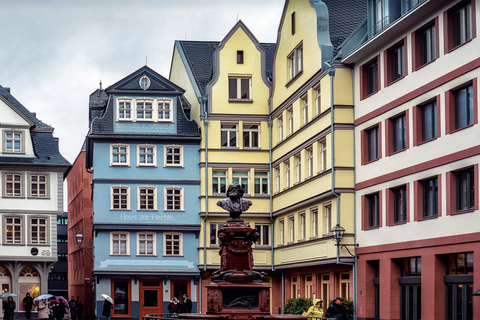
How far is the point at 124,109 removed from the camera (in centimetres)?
5928

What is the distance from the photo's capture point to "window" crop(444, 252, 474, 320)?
34250mm

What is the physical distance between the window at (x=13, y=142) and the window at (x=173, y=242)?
11718 millimetres

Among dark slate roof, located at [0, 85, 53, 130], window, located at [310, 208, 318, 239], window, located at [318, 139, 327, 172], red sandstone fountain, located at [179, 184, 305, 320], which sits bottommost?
red sandstone fountain, located at [179, 184, 305, 320]

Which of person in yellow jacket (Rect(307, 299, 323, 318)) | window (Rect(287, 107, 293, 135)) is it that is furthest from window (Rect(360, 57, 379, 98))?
person in yellow jacket (Rect(307, 299, 323, 318))

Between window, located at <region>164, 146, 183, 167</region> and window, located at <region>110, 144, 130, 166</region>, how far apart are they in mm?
2264

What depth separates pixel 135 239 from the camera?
5866 cm

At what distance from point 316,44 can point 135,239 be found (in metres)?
17.6

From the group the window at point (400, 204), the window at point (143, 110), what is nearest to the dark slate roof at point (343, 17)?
the window at point (400, 204)

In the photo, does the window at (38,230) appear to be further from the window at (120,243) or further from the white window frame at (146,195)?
the white window frame at (146,195)

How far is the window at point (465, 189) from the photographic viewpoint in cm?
3381

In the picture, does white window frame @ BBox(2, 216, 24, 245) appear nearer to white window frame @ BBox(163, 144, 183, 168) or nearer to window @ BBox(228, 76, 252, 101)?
white window frame @ BBox(163, 144, 183, 168)

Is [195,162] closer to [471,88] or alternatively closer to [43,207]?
[43,207]

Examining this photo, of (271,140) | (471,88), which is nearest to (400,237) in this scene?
(471,88)

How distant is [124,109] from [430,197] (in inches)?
1033
